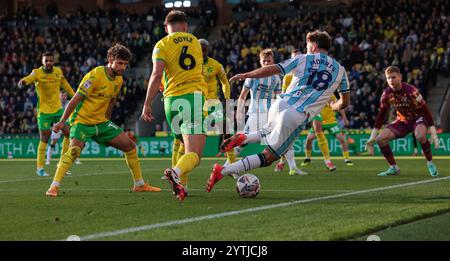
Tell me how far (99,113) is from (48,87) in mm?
6549

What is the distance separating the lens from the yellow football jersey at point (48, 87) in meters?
17.4

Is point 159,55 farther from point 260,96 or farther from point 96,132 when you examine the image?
point 260,96

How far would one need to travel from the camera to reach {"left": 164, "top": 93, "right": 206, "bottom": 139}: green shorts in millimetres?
9609

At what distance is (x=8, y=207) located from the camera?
9406 millimetres

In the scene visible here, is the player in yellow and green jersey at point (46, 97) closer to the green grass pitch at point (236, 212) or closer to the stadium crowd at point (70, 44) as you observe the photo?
the green grass pitch at point (236, 212)

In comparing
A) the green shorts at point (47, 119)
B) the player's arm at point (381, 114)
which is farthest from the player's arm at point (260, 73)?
the green shorts at point (47, 119)

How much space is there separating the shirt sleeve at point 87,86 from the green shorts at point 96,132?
1.64 feet

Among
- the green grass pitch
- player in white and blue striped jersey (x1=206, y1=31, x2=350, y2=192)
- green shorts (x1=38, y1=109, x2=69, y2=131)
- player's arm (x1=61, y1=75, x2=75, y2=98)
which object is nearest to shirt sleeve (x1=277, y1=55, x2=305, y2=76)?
player in white and blue striped jersey (x1=206, y1=31, x2=350, y2=192)

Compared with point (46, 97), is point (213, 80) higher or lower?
higher

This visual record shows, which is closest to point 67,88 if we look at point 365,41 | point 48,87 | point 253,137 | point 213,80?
point 48,87

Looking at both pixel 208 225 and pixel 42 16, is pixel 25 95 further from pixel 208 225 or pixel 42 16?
pixel 208 225

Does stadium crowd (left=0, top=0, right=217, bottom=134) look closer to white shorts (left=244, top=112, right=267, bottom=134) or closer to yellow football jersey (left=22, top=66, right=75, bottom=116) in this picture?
yellow football jersey (left=22, top=66, right=75, bottom=116)

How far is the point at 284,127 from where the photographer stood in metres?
10.1

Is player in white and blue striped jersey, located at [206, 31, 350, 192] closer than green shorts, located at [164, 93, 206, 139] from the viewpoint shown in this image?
No
